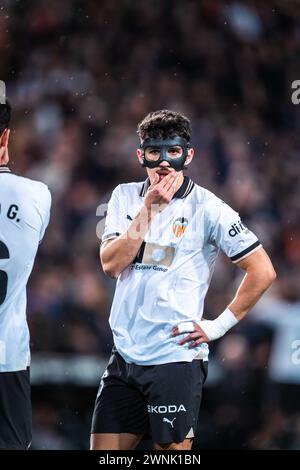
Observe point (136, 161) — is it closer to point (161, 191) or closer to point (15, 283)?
point (161, 191)

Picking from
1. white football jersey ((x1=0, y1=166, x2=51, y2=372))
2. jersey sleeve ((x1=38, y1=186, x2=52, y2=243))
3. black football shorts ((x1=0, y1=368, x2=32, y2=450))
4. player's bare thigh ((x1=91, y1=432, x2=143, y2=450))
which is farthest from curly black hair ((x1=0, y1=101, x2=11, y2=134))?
player's bare thigh ((x1=91, y1=432, x2=143, y2=450))

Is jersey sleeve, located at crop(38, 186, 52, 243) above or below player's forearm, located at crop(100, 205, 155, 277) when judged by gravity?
above

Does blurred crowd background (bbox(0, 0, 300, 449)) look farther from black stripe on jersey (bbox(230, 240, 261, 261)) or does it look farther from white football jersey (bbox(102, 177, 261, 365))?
black stripe on jersey (bbox(230, 240, 261, 261))

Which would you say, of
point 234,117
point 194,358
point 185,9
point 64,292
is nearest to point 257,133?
point 234,117

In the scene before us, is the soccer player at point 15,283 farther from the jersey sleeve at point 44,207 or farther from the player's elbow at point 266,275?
the player's elbow at point 266,275

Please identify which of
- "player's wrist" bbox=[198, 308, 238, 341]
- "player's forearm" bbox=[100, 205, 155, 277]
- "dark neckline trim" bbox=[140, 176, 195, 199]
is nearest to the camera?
"player's forearm" bbox=[100, 205, 155, 277]

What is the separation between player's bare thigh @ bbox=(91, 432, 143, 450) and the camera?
403 centimetres

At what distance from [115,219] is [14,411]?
41.5 inches

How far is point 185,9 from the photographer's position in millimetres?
8391

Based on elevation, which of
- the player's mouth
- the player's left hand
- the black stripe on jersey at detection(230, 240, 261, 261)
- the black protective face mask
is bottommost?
the player's left hand

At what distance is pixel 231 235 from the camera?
13.4ft

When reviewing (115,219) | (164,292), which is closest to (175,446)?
(164,292)

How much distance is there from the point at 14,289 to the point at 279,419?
124 inches

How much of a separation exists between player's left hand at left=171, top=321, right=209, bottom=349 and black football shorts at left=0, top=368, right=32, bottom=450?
735mm
